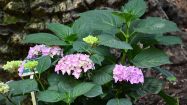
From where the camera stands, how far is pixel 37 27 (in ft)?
9.18

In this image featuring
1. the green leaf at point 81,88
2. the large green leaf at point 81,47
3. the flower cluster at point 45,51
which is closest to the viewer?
the green leaf at point 81,88

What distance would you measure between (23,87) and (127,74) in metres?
0.45

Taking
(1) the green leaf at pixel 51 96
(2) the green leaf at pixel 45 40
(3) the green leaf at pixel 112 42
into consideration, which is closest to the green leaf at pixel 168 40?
(3) the green leaf at pixel 112 42

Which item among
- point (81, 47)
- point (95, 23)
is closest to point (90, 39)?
point (81, 47)

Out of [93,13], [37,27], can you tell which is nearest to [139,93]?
[93,13]

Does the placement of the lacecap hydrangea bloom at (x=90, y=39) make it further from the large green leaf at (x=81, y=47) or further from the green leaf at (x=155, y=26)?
the green leaf at (x=155, y=26)

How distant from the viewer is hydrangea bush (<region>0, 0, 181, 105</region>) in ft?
5.62

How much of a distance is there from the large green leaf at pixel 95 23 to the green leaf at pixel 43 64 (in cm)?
23

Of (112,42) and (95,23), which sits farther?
(95,23)

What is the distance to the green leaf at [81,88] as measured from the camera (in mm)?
1657

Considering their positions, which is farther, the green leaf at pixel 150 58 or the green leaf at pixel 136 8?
the green leaf at pixel 136 8

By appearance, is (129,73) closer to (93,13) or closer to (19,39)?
(93,13)

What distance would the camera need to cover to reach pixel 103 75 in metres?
1.78

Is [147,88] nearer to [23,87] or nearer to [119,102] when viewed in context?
[119,102]
